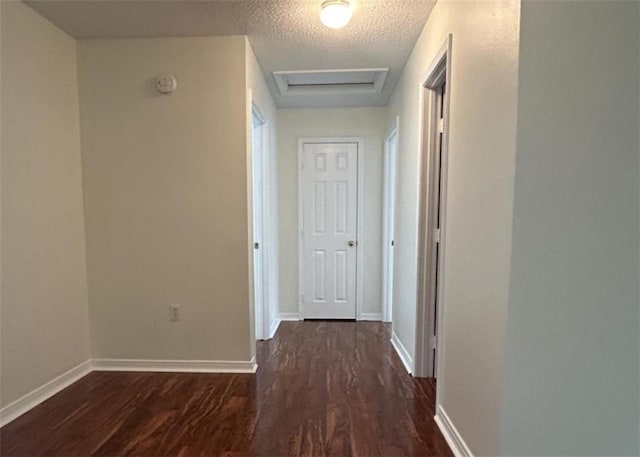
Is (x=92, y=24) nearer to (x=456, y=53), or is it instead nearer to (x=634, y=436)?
(x=456, y=53)

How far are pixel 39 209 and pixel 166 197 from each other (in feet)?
2.42

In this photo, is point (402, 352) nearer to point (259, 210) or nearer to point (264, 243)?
point (264, 243)

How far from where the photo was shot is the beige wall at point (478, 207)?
1.24 m

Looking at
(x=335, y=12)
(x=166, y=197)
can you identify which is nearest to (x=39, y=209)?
(x=166, y=197)

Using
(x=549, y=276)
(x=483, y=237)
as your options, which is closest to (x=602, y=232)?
(x=549, y=276)

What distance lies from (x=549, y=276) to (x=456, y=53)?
3.87 feet

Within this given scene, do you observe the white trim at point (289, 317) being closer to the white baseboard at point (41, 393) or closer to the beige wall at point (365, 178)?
the beige wall at point (365, 178)

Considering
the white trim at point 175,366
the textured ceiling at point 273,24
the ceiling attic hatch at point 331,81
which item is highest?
the textured ceiling at point 273,24

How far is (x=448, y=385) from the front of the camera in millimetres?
1779

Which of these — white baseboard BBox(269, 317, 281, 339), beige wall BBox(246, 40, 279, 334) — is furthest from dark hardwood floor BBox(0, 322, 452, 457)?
beige wall BBox(246, 40, 279, 334)

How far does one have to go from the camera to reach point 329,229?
12.3ft

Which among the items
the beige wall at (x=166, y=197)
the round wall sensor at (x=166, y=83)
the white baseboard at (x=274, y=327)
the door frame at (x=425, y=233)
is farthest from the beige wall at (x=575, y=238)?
the white baseboard at (x=274, y=327)

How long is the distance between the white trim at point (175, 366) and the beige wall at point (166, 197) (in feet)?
0.15

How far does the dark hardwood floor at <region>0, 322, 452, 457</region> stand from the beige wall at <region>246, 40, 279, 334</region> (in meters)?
0.90
